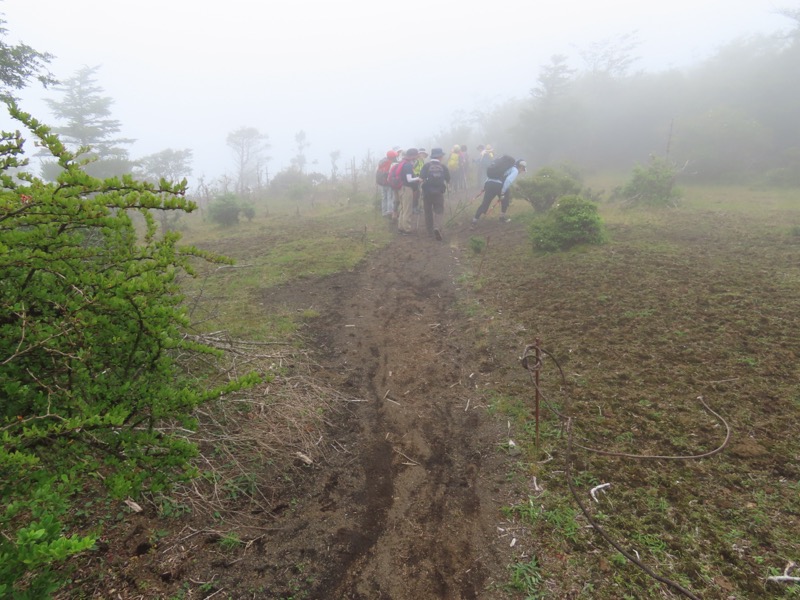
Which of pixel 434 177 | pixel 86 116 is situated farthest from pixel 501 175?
pixel 86 116

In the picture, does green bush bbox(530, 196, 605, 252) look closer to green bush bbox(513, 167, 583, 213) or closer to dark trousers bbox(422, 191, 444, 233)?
green bush bbox(513, 167, 583, 213)

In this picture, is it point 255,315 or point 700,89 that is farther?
point 700,89

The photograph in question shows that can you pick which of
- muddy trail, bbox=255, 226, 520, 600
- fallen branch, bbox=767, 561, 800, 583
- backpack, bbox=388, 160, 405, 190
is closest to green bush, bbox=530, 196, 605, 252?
muddy trail, bbox=255, 226, 520, 600

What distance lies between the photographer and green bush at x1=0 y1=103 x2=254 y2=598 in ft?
5.44

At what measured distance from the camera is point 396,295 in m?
7.44

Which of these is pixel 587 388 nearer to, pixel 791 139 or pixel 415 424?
pixel 415 424

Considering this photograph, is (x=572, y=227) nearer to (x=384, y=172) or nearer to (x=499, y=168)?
(x=499, y=168)

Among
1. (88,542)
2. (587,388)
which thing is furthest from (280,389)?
(587,388)

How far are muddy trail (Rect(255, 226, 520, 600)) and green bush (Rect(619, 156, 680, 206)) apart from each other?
9.57 meters

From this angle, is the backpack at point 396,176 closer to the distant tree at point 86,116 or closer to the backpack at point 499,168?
the backpack at point 499,168

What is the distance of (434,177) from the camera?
10.8 m

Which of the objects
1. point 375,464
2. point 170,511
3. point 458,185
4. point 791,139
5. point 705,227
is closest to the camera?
point 170,511

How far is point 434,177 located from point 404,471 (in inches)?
347

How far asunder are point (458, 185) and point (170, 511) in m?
17.5
